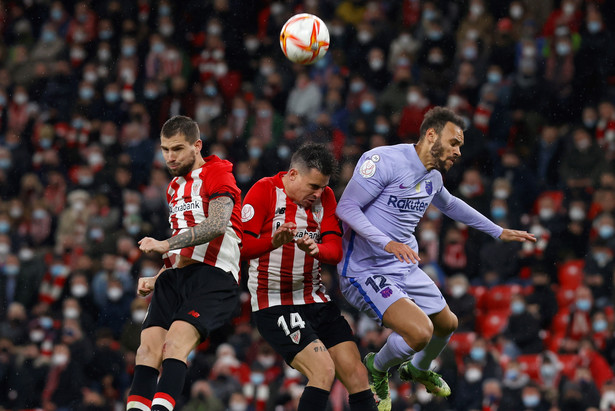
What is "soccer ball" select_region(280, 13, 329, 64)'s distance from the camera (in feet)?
23.1

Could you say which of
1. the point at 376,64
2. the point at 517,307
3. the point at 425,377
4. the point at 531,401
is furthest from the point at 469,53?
the point at 425,377

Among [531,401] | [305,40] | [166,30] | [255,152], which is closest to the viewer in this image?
[305,40]

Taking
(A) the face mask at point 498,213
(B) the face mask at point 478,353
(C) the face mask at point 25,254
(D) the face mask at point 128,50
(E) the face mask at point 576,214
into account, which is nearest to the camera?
(B) the face mask at point 478,353

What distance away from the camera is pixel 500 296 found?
34.4 ft

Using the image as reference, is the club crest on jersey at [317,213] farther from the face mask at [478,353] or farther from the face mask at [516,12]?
the face mask at [516,12]

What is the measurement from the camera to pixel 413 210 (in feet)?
20.9

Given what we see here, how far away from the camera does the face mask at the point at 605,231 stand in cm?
1073

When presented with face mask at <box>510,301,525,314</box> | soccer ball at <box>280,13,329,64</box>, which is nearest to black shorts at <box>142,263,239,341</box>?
soccer ball at <box>280,13,329,64</box>

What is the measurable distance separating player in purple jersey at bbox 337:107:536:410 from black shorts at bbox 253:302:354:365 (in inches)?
11.9

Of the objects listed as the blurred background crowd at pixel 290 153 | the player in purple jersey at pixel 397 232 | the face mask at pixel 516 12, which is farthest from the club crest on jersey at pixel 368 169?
the face mask at pixel 516 12

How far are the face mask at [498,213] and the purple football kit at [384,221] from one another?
486cm

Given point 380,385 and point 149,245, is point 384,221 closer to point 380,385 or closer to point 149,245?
point 380,385

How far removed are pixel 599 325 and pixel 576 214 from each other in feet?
5.13

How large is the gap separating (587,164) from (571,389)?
337 cm
